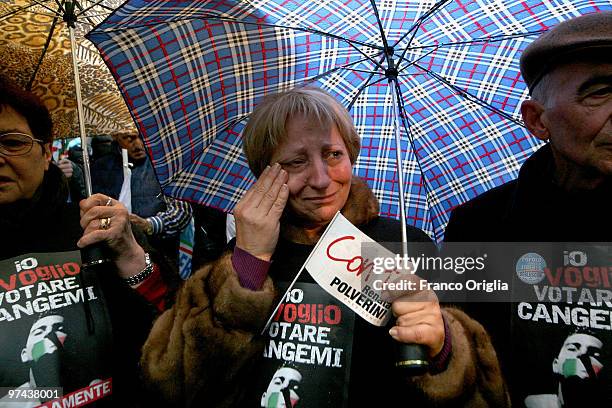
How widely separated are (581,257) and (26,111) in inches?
82.6

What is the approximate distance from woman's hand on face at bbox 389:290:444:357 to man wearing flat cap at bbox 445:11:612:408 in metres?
0.42

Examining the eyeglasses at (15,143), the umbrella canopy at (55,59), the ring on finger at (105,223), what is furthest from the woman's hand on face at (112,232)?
the umbrella canopy at (55,59)

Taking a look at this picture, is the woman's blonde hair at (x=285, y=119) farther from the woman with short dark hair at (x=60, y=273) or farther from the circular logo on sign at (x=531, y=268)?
the circular logo on sign at (x=531, y=268)

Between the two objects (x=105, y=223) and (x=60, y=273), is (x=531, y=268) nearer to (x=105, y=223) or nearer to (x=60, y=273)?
(x=105, y=223)

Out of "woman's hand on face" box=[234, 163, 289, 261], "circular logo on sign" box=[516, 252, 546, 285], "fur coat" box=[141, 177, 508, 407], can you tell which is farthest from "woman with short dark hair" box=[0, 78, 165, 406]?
"circular logo on sign" box=[516, 252, 546, 285]

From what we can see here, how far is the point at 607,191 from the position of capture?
186 centimetres

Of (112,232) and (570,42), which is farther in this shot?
(112,232)

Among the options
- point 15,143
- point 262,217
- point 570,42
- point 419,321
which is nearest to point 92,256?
point 15,143

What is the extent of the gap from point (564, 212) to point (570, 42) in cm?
55

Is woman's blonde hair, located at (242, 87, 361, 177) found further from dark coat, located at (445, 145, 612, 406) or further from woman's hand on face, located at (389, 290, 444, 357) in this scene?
woman's hand on face, located at (389, 290, 444, 357)

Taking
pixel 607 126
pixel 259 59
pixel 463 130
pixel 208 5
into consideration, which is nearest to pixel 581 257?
pixel 607 126

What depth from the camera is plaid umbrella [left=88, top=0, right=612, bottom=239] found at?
6.89 feet

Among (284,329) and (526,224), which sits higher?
(526,224)

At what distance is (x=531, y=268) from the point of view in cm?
192
